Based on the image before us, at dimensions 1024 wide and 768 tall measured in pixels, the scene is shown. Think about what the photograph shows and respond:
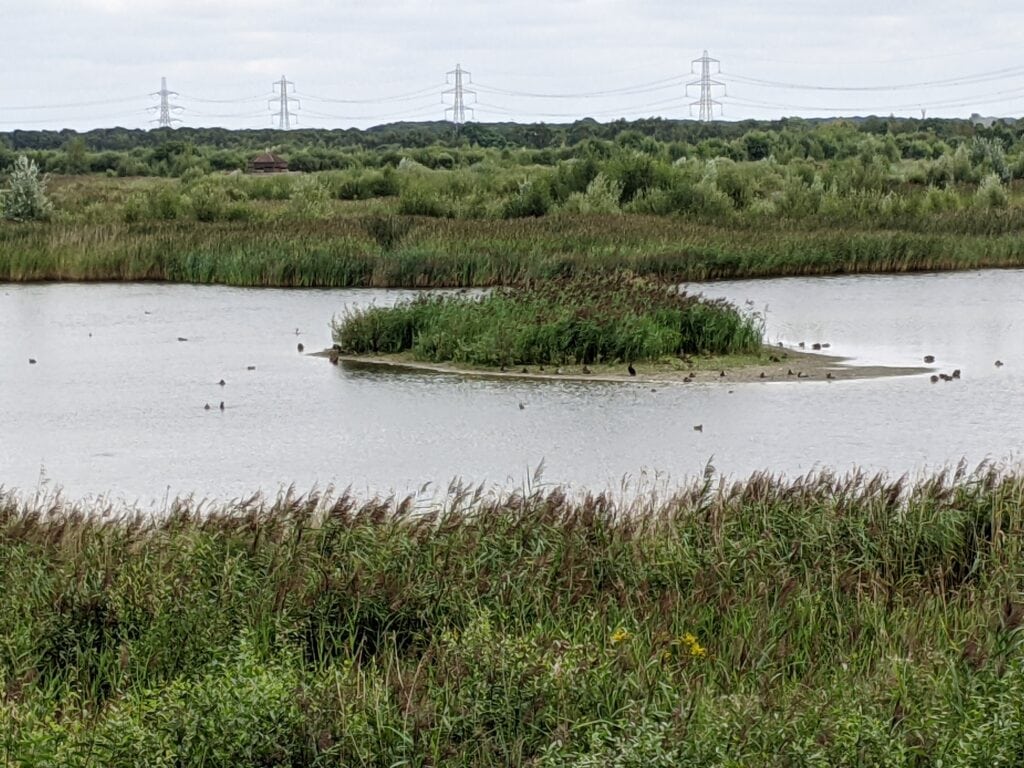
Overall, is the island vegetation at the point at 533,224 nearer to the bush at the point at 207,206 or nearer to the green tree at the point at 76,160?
the bush at the point at 207,206

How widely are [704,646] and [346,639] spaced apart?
1.78 meters

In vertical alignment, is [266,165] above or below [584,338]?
above

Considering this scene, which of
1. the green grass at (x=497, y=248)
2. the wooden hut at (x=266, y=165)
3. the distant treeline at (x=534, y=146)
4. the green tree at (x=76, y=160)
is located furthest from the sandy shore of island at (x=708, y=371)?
the green tree at (x=76, y=160)

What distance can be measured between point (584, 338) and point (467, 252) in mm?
12094

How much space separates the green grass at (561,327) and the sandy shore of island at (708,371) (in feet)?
0.91

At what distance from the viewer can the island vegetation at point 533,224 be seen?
32.6 m

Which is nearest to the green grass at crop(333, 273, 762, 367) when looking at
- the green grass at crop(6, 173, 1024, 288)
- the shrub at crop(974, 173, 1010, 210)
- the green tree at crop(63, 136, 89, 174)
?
the green grass at crop(6, 173, 1024, 288)

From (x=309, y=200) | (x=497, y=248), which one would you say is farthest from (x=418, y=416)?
(x=309, y=200)

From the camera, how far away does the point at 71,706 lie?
20.7ft

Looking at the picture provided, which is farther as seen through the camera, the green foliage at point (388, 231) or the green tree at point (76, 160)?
the green tree at point (76, 160)

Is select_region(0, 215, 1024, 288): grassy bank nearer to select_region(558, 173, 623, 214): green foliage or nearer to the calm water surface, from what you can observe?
select_region(558, 173, 623, 214): green foliage

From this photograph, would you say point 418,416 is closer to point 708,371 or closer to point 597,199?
point 708,371

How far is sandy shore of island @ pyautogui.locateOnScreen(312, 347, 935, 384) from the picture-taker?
19594 mm

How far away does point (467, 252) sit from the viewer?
32344 mm
